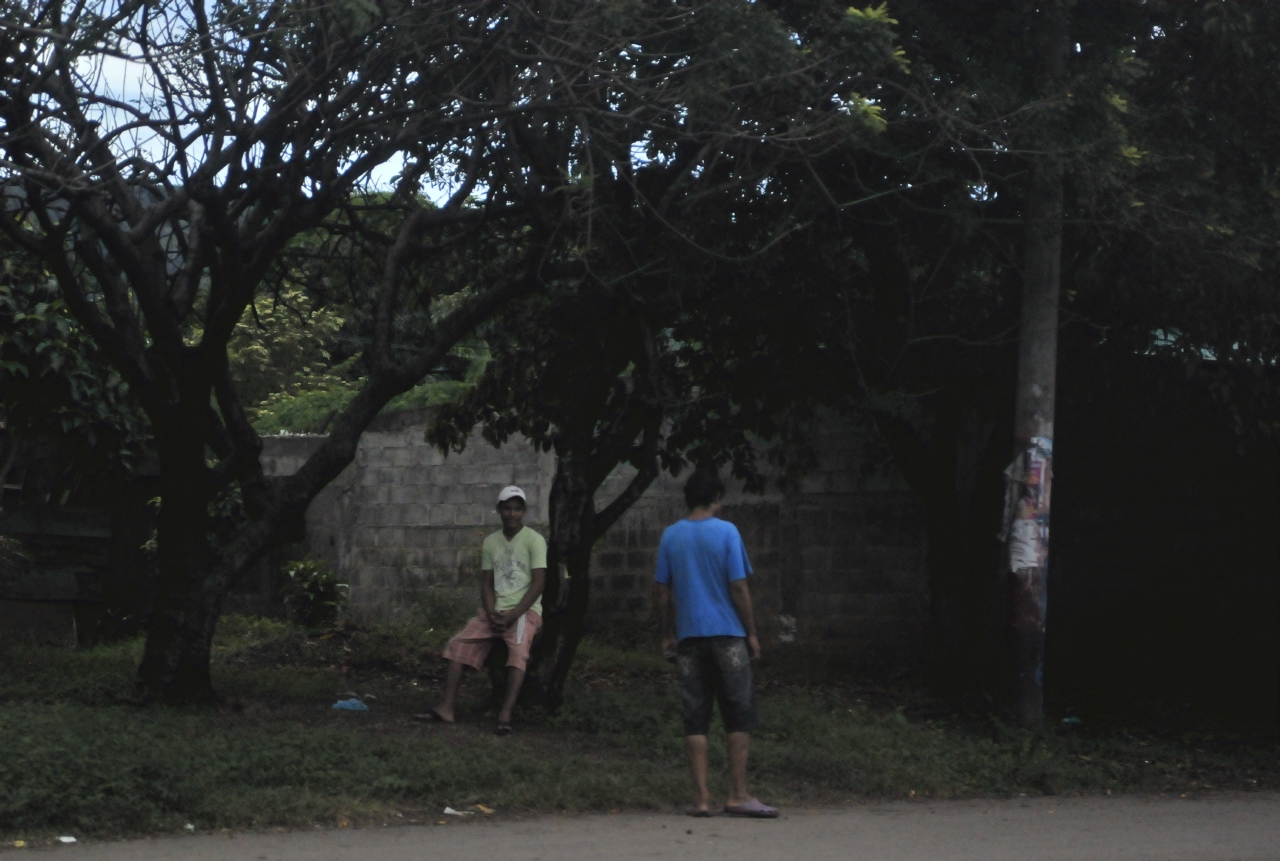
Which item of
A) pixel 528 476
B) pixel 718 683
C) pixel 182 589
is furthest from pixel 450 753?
pixel 528 476

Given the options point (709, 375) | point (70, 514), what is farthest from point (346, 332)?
point (709, 375)

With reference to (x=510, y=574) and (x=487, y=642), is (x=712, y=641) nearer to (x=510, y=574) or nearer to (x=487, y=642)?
(x=510, y=574)

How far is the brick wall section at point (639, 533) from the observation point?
12.8 m

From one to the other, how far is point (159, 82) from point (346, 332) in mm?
28132

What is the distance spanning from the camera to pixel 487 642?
905cm

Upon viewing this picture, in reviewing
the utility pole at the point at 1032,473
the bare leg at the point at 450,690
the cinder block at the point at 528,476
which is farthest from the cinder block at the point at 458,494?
the utility pole at the point at 1032,473

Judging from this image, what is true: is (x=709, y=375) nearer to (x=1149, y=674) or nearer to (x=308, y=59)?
(x=308, y=59)

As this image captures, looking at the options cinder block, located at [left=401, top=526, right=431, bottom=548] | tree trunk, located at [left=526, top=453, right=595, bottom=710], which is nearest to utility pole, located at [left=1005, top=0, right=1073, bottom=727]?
tree trunk, located at [left=526, top=453, right=595, bottom=710]

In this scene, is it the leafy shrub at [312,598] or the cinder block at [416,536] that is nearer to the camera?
the leafy shrub at [312,598]

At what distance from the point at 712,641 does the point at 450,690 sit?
2.84 metres

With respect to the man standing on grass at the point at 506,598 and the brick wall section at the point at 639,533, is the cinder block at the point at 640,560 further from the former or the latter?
the man standing on grass at the point at 506,598

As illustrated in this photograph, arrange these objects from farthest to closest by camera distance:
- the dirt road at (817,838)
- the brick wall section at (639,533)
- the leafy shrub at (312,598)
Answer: the leafy shrub at (312,598) → the brick wall section at (639,533) → the dirt road at (817,838)

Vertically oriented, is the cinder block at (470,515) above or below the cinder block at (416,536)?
above

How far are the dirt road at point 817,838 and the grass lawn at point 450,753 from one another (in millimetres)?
282
